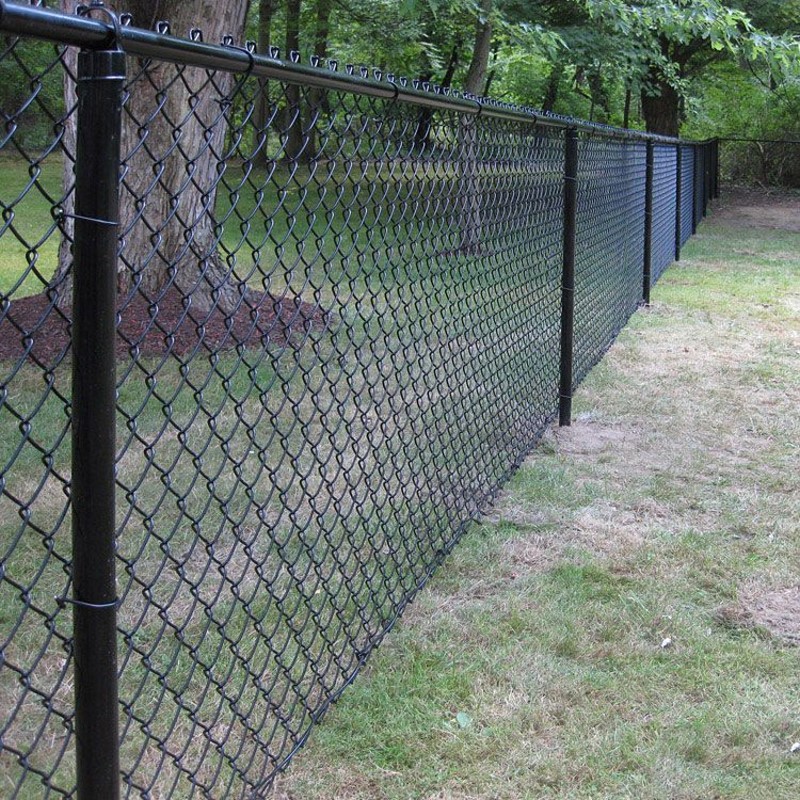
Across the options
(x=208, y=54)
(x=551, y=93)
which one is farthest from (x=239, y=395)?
(x=551, y=93)

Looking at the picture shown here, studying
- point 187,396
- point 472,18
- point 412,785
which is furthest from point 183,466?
point 472,18

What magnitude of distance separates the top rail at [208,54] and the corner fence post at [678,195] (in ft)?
30.8

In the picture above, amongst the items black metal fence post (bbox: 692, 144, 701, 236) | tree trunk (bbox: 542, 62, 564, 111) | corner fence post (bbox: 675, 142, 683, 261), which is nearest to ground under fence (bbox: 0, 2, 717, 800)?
corner fence post (bbox: 675, 142, 683, 261)

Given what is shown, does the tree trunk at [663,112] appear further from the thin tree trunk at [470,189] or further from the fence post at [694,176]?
the thin tree trunk at [470,189]

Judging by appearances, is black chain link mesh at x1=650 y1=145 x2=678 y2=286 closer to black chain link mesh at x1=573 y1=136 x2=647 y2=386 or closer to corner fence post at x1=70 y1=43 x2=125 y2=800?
black chain link mesh at x1=573 y1=136 x2=647 y2=386

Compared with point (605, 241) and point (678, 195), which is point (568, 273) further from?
point (678, 195)

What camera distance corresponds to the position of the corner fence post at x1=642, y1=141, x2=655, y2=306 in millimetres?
9344

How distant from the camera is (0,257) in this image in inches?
442

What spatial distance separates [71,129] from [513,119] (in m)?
3.74

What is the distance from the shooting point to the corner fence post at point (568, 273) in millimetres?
5586

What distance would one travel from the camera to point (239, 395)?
6.37 m

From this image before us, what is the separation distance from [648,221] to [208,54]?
333 inches

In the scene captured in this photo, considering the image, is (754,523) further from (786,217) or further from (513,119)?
(786,217)

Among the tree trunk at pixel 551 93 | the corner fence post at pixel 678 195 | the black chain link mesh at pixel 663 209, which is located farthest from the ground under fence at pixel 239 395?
the tree trunk at pixel 551 93
